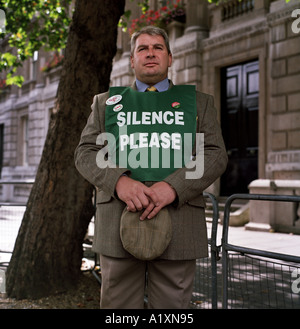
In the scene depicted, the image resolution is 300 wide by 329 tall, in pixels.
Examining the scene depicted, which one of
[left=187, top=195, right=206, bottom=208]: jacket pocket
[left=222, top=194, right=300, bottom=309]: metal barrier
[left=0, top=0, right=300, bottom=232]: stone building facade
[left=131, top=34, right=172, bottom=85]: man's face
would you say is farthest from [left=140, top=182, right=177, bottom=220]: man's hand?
[left=0, top=0, right=300, bottom=232]: stone building facade

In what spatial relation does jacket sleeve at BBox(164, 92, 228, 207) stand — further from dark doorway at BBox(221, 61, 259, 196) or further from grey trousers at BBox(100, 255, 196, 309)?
dark doorway at BBox(221, 61, 259, 196)

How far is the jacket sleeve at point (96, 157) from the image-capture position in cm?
192

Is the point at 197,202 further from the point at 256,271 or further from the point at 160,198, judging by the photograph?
the point at 256,271

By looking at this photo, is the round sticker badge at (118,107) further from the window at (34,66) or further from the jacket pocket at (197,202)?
the window at (34,66)

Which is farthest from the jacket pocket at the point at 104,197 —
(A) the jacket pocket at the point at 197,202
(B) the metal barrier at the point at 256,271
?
(B) the metal barrier at the point at 256,271

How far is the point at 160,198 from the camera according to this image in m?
1.82

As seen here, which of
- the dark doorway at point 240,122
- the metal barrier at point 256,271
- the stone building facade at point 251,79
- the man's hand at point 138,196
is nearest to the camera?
the man's hand at point 138,196

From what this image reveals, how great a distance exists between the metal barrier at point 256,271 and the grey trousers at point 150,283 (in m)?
0.65

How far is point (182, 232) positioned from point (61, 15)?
23.2ft

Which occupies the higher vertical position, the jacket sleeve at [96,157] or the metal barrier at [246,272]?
the jacket sleeve at [96,157]

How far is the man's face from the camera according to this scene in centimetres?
208
